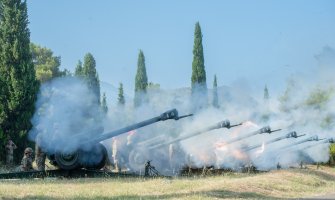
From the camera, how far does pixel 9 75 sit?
34500 millimetres

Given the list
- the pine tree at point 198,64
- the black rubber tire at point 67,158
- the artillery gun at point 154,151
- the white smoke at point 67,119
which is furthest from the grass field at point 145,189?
the pine tree at point 198,64

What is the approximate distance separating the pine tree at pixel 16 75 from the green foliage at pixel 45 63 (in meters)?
18.0

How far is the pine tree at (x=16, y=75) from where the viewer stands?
33312 mm

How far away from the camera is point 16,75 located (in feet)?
113

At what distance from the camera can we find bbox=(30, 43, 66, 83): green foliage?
53938 mm

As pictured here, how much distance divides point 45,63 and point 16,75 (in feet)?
83.3

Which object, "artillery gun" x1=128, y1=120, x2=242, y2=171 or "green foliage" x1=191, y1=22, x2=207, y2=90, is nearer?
"artillery gun" x1=128, y1=120, x2=242, y2=171

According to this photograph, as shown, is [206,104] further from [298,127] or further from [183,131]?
[298,127]

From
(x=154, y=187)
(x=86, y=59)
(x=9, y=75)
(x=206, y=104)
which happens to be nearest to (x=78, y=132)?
(x=154, y=187)

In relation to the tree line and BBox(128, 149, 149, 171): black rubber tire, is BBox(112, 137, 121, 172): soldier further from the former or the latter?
the tree line

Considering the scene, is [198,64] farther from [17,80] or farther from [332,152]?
[17,80]

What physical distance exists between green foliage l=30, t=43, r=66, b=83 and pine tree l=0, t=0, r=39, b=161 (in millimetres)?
17960

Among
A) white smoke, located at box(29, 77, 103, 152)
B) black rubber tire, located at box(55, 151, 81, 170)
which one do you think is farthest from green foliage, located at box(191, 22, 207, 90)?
black rubber tire, located at box(55, 151, 81, 170)

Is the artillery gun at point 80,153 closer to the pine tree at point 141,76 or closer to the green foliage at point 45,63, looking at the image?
the green foliage at point 45,63
